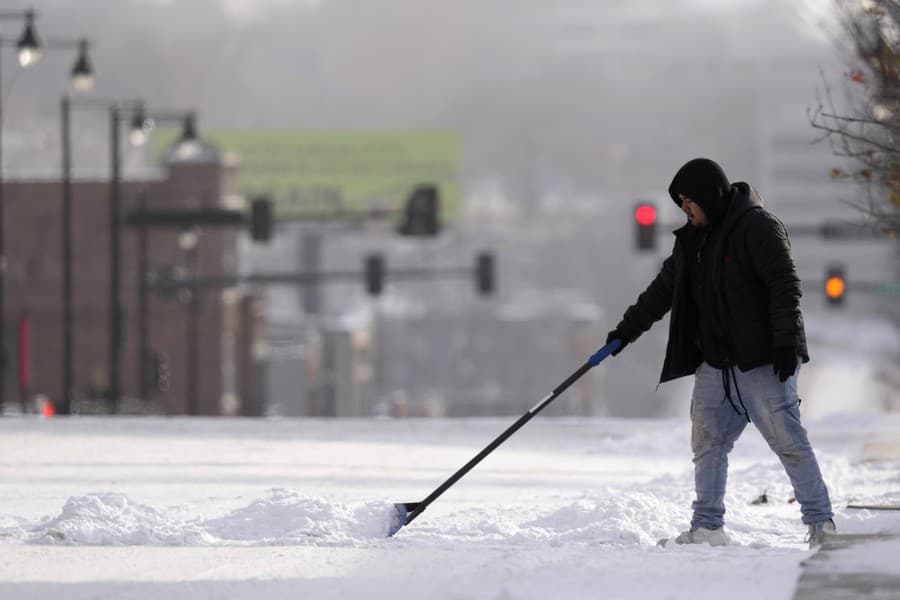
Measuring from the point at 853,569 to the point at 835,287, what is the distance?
101ft

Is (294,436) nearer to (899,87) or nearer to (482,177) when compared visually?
(899,87)

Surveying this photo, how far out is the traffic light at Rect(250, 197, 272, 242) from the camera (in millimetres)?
44438

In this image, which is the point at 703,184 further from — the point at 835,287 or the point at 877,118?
the point at 835,287

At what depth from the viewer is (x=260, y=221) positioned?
44.5 meters

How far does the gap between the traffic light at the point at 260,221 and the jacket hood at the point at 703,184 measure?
35.8m

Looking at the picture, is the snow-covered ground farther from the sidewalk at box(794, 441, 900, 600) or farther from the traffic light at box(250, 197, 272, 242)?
the traffic light at box(250, 197, 272, 242)

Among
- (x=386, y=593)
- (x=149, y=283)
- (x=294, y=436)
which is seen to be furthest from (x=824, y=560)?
(x=149, y=283)

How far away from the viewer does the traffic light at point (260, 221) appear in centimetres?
4444

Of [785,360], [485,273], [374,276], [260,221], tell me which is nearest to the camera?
[785,360]

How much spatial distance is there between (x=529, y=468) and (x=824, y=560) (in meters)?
6.82

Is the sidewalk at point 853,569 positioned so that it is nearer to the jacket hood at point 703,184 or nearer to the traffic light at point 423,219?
the jacket hood at point 703,184

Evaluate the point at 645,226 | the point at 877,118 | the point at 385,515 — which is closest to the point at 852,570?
the point at 385,515

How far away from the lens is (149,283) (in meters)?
52.5

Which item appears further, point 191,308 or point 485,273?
point 191,308
